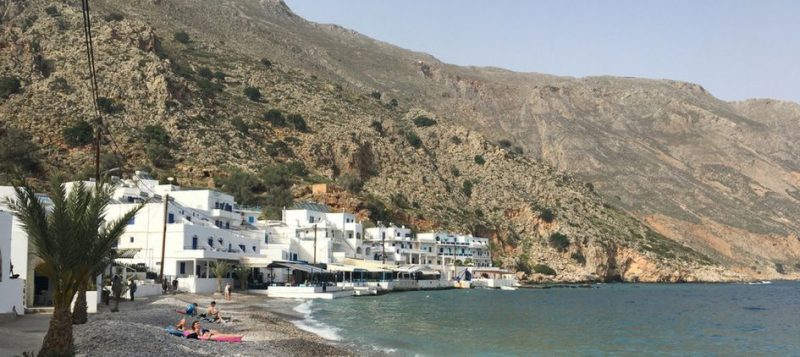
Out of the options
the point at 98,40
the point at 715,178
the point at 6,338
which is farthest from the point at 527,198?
the point at 6,338

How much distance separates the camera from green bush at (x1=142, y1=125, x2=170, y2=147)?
86.7m

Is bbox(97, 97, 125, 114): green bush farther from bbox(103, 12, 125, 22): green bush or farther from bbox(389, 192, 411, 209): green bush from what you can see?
bbox(389, 192, 411, 209): green bush

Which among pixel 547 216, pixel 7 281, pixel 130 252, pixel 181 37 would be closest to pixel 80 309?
pixel 7 281

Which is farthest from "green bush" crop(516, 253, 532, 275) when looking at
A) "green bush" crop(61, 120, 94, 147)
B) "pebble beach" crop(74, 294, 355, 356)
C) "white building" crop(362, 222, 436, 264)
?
"pebble beach" crop(74, 294, 355, 356)

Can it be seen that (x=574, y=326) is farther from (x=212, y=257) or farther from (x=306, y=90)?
(x=306, y=90)

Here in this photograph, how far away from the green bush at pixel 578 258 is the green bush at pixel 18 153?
79066 mm

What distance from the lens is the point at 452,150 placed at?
13325 centimetres

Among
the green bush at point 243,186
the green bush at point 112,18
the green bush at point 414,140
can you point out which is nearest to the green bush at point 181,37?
the green bush at point 112,18

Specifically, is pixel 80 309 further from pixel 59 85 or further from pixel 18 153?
pixel 59 85

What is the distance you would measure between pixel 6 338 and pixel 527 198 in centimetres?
10714

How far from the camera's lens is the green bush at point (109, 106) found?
89.4m

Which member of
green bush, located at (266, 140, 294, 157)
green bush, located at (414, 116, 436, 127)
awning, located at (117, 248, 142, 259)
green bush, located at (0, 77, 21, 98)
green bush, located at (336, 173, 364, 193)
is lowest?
awning, located at (117, 248, 142, 259)

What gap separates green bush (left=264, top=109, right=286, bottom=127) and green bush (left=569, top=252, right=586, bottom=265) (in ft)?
169

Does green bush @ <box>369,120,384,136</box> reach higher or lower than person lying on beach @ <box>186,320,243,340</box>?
higher
